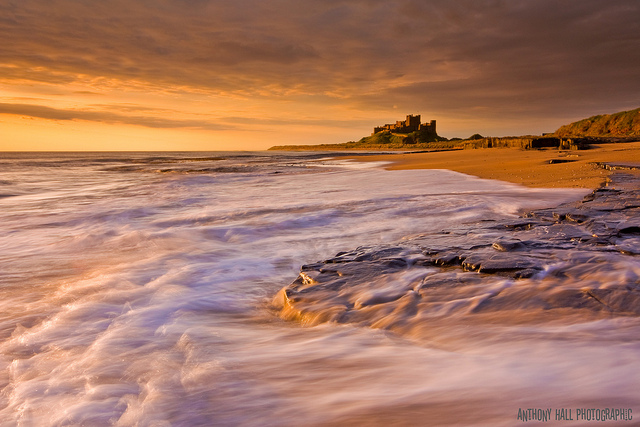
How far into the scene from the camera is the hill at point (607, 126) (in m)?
59.4

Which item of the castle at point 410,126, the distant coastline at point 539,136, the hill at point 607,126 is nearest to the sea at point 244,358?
the distant coastline at point 539,136

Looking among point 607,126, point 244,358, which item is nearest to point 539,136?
point 607,126

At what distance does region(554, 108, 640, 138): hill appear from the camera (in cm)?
5938

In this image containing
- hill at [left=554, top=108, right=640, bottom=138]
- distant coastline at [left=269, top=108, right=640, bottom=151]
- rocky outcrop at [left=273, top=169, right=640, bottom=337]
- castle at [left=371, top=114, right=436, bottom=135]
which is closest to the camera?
rocky outcrop at [left=273, top=169, right=640, bottom=337]

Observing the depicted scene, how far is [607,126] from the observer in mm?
65438

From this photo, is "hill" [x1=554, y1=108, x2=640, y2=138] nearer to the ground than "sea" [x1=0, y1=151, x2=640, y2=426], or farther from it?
farther from it

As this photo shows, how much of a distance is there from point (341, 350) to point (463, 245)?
1851mm

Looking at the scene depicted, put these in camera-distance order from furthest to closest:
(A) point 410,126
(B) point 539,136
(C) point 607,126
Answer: (A) point 410,126, (C) point 607,126, (B) point 539,136

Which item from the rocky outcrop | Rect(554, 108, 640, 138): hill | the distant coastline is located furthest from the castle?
the rocky outcrop

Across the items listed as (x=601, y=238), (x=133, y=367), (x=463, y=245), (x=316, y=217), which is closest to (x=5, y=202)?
(x=316, y=217)

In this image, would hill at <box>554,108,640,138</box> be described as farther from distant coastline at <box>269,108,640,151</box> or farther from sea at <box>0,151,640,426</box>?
sea at <box>0,151,640,426</box>

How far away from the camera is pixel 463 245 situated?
3.76 meters

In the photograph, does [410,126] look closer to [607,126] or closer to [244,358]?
[607,126]

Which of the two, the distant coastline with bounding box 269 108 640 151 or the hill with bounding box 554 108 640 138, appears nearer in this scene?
the distant coastline with bounding box 269 108 640 151
